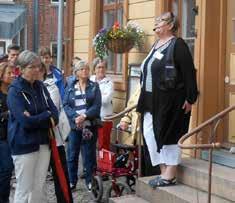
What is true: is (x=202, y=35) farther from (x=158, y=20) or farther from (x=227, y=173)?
(x=227, y=173)

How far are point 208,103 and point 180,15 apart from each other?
1.44 m

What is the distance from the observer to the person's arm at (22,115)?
550cm

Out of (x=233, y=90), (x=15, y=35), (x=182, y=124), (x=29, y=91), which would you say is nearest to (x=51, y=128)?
(x=29, y=91)

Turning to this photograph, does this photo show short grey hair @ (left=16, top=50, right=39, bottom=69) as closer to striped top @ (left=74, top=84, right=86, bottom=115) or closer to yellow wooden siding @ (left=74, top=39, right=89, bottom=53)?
striped top @ (left=74, top=84, right=86, bottom=115)

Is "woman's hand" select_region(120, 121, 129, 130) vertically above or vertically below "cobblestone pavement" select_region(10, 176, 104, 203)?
Result: above

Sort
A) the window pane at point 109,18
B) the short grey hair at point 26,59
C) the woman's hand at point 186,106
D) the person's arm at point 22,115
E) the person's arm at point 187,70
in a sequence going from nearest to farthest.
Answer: the person's arm at point 22,115
the short grey hair at point 26,59
the person's arm at point 187,70
the woman's hand at point 186,106
the window pane at point 109,18

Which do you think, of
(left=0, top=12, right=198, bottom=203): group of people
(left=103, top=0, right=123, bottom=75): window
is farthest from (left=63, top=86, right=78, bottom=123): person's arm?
(left=103, top=0, right=123, bottom=75): window

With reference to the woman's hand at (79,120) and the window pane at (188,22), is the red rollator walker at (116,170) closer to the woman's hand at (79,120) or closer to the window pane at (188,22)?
the woman's hand at (79,120)

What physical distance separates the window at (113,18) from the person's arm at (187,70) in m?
4.16

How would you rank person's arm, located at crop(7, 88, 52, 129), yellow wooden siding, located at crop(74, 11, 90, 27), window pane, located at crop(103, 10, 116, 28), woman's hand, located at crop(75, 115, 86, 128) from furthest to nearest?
yellow wooden siding, located at crop(74, 11, 90, 27)
window pane, located at crop(103, 10, 116, 28)
woman's hand, located at crop(75, 115, 86, 128)
person's arm, located at crop(7, 88, 52, 129)

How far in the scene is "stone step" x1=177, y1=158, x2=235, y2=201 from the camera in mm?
5672

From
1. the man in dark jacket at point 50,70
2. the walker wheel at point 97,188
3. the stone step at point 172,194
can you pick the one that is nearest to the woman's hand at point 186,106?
the stone step at point 172,194

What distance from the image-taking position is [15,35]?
2344 cm

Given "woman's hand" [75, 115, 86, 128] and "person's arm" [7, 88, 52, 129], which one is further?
"woman's hand" [75, 115, 86, 128]
